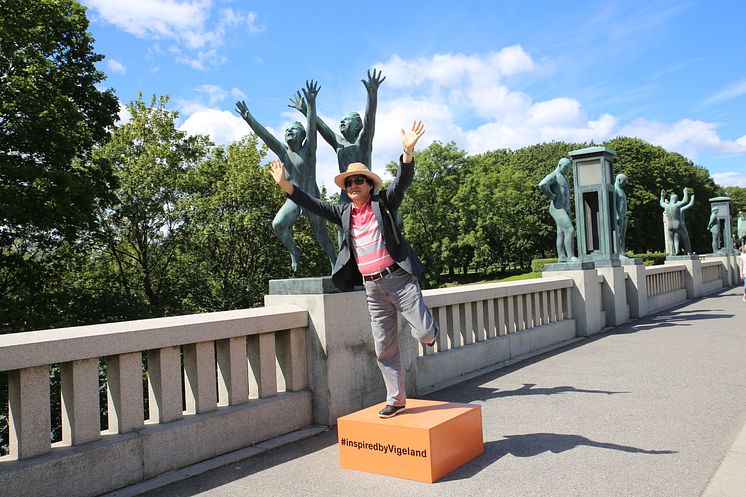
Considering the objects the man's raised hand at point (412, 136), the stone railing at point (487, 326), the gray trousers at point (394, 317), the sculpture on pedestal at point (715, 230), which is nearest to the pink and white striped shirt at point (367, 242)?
the gray trousers at point (394, 317)

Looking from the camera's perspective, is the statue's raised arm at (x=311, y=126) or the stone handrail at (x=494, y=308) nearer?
the statue's raised arm at (x=311, y=126)

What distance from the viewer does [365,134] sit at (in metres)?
6.24

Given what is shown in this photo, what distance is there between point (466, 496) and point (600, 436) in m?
1.67

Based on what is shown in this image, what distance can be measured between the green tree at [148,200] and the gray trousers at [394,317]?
21841 mm

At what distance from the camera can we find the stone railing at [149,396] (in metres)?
3.55

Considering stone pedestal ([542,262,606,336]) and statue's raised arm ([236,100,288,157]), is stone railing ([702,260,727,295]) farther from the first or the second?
statue's raised arm ([236,100,288,157])

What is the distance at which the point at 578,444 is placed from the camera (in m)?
4.48

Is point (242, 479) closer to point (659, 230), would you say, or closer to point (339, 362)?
point (339, 362)

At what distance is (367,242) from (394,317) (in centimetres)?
64

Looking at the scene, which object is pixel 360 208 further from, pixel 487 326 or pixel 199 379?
pixel 487 326

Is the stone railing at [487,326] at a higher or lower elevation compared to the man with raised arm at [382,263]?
lower

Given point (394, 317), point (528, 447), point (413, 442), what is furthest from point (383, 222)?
point (528, 447)

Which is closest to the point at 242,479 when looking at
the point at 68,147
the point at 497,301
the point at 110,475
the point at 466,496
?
the point at 110,475

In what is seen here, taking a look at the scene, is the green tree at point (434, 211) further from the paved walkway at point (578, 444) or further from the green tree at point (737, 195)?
the green tree at point (737, 195)
